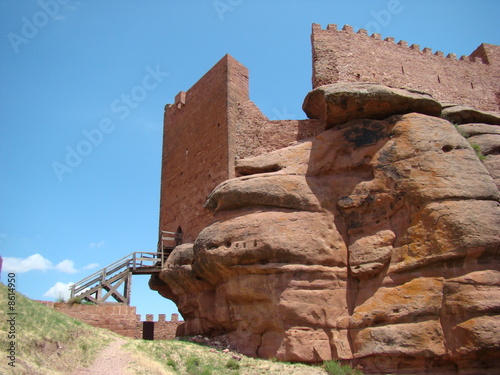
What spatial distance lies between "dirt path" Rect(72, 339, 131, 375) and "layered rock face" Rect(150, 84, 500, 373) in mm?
3004

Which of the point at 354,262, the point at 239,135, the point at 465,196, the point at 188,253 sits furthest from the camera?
the point at 239,135

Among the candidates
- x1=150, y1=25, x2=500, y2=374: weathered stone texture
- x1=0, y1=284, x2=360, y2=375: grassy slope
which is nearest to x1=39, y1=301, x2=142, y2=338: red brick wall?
x1=150, y1=25, x2=500, y2=374: weathered stone texture

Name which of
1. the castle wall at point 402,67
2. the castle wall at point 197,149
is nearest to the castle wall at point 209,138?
the castle wall at point 197,149

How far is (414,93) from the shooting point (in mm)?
13125

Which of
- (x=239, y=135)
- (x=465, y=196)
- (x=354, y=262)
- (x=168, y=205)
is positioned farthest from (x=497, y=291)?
(x=168, y=205)

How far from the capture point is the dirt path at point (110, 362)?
28.8 ft

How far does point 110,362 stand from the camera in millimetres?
9297

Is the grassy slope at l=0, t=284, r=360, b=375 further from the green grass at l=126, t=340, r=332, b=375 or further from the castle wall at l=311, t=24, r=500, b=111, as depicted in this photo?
the castle wall at l=311, t=24, r=500, b=111

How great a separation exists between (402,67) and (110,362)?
573 inches

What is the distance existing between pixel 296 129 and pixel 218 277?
5.83 meters

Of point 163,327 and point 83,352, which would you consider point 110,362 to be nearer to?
point 83,352

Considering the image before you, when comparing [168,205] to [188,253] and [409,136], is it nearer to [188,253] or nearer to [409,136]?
[188,253]

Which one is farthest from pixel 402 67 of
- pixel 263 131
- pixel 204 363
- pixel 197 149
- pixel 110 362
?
pixel 110 362

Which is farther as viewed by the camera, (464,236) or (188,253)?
(188,253)
